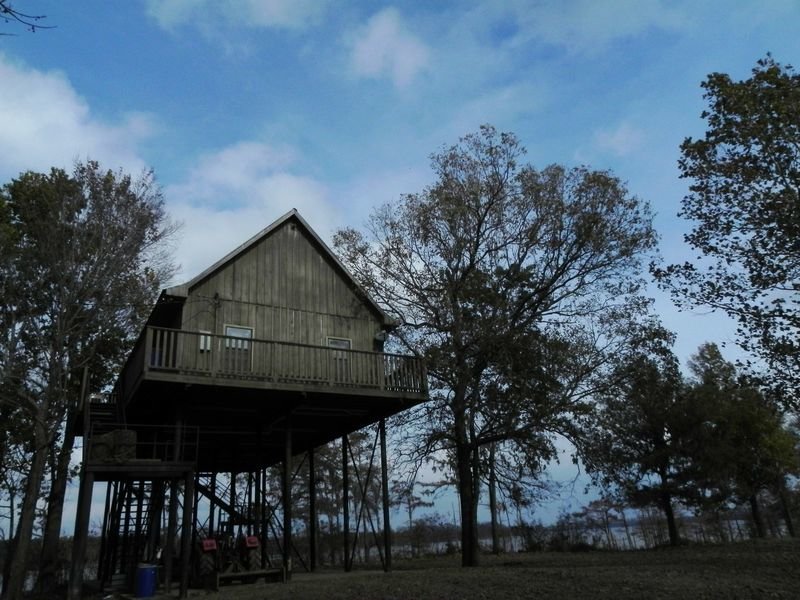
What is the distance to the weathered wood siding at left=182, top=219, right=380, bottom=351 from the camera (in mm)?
17203

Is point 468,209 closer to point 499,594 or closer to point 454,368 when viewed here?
point 454,368

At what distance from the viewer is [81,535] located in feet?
45.5

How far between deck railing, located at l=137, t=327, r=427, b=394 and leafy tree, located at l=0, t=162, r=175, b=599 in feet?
28.2

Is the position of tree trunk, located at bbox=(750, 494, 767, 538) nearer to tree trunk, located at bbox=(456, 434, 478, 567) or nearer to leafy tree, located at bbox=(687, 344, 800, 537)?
leafy tree, located at bbox=(687, 344, 800, 537)

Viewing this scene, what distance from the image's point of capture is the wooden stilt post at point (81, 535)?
524 inches

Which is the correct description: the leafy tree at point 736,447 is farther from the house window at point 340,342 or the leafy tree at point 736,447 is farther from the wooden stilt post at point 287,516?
the wooden stilt post at point 287,516

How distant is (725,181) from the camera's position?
16109 mm

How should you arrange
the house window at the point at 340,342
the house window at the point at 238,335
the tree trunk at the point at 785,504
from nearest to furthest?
the house window at the point at 238,335, the house window at the point at 340,342, the tree trunk at the point at 785,504

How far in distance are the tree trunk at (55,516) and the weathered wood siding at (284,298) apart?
12117mm

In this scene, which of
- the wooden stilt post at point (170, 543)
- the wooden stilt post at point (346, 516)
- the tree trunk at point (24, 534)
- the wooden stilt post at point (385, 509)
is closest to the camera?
the wooden stilt post at point (170, 543)

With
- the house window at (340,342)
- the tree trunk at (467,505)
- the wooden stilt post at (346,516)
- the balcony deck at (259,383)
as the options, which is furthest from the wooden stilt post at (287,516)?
the tree trunk at (467,505)

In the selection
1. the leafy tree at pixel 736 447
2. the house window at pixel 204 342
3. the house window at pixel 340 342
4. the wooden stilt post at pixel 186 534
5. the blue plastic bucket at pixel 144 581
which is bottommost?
the blue plastic bucket at pixel 144 581

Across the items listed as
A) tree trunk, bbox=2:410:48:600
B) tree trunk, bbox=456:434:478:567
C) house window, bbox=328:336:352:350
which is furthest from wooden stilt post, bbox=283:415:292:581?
tree trunk, bbox=2:410:48:600

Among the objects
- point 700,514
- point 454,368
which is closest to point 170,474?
point 454,368
